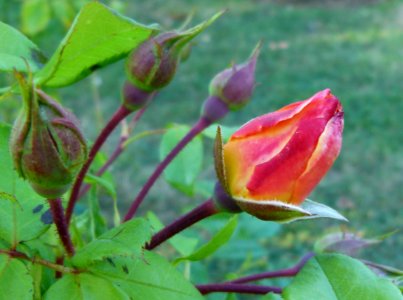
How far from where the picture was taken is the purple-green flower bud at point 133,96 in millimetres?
635

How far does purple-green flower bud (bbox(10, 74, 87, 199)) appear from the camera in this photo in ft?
1.39

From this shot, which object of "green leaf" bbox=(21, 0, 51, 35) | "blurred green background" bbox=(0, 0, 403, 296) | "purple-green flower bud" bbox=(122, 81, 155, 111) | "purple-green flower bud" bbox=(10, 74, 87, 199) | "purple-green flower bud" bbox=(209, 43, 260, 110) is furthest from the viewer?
"blurred green background" bbox=(0, 0, 403, 296)

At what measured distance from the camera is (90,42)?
0.53 m

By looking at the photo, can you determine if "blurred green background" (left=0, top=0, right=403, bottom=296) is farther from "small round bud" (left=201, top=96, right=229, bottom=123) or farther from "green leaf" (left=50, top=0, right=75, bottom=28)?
"small round bud" (left=201, top=96, right=229, bottom=123)

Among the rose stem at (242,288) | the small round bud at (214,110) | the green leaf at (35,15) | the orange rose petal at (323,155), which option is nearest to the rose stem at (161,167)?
the small round bud at (214,110)

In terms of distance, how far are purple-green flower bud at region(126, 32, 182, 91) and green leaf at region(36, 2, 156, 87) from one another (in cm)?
1

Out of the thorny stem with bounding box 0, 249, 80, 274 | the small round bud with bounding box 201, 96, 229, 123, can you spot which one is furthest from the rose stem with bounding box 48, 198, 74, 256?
the small round bud with bounding box 201, 96, 229, 123

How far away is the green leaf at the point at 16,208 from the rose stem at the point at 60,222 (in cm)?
2

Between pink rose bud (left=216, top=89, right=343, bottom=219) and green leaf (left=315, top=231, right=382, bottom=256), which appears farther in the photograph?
green leaf (left=315, top=231, right=382, bottom=256)

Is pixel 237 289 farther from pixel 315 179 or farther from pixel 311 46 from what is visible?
pixel 311 46

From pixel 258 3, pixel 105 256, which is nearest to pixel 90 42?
pixel 105 256

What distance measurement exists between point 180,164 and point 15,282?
18.2 inches

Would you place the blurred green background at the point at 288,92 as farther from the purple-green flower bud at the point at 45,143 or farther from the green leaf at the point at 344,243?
the purple-green flower bud at the point at 45,143

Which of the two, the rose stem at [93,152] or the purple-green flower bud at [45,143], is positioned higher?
the purple-green flower bud at [45,143]
